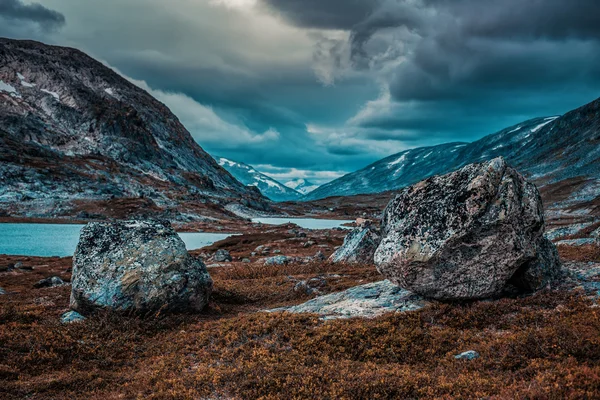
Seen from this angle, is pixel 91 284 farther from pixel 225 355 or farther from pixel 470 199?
pixel 470 199

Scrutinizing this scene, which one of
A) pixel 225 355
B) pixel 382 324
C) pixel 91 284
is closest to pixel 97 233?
pixel 91 284

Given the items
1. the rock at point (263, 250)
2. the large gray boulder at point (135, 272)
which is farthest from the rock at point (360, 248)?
the rock at point (263, 250)

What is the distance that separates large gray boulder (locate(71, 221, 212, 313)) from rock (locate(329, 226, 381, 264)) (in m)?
22.3

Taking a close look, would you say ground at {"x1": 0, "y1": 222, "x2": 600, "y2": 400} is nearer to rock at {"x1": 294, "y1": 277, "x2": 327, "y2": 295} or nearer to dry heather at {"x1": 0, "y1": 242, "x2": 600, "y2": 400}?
dry heather at {"x1": 0, "y1": 242, "x2": 600, "y2": 400}

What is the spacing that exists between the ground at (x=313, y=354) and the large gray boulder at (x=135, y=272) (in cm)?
105

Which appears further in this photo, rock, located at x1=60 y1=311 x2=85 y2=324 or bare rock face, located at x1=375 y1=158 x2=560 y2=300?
rock, located at x1=60 y1=311 x2=85 y2=324

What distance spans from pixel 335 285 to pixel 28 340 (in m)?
18.2

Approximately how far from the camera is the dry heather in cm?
1048

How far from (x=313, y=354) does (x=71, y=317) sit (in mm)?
13499

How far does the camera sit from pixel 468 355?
40.9 ft

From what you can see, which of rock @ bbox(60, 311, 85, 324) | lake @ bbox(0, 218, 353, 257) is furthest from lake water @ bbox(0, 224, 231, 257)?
rock @ bbox(60, 311, 85, 324)

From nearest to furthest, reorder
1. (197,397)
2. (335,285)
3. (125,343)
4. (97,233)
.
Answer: (197,397) < (125,343) < (97,233) < (335,285)

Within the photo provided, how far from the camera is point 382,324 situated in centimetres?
1541

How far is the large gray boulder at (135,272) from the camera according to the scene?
64.1ft
